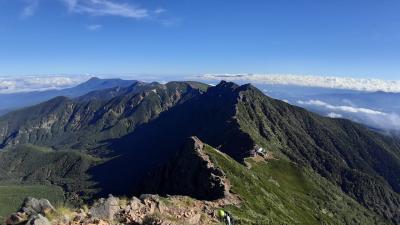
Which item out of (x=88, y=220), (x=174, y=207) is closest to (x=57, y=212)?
(x=88, y=220)

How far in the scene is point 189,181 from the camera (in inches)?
7539

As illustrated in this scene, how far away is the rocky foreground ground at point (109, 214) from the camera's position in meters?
47.3

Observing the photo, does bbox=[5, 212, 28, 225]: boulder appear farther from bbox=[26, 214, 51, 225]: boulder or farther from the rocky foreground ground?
bbox=[26, 214, 51, 225]: boulder

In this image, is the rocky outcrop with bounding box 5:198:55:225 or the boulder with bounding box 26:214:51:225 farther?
the rocky outcrop with bounding box 5:198:55:225

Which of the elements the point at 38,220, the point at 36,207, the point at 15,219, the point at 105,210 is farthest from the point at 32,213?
the point at 105,210

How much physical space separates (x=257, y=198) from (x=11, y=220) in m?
161

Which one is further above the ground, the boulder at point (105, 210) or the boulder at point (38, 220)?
the boulder at point (38, 220)

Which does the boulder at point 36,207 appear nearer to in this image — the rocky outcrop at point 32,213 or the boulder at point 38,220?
the rocky outcrop at point 32,213

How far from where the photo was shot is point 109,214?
191 ft

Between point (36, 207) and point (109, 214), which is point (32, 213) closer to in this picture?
point (36, 207)

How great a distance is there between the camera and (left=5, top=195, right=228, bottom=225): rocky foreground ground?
1863 inches

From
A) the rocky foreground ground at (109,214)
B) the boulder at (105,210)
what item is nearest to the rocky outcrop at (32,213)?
the rocky foreground ground at (109,214)

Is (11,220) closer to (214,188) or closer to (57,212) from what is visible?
(57,212)

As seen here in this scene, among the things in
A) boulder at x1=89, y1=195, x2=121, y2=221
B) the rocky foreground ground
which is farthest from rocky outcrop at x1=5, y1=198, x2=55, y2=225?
boulder at x1=89, y1=195, x2=121, y2=221
